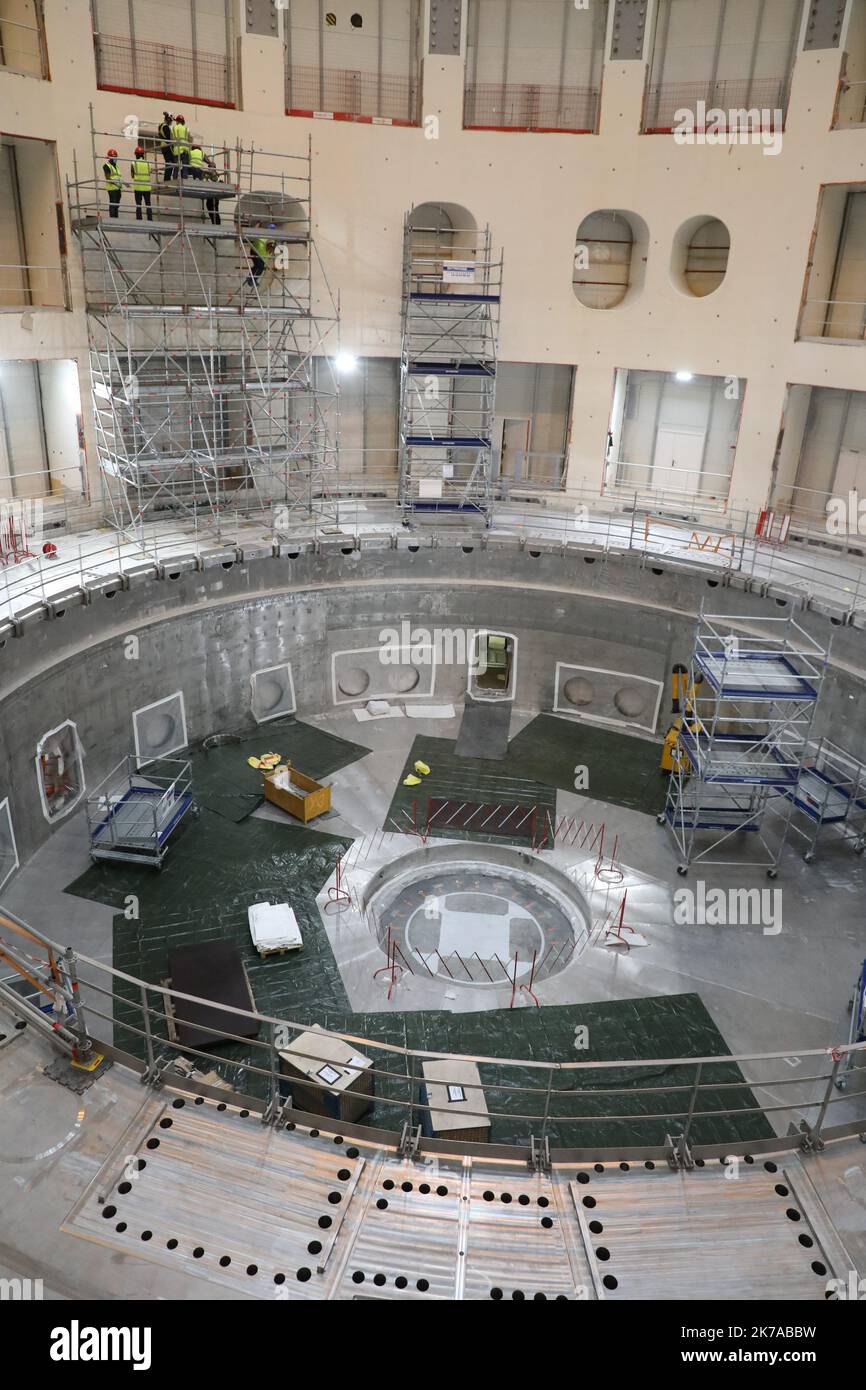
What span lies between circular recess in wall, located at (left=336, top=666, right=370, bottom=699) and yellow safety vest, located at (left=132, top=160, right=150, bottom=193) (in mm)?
9445

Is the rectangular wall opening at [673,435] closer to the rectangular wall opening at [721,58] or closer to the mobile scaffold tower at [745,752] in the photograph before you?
the rectangular wall opening at [721,58]

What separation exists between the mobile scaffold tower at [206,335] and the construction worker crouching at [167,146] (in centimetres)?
15

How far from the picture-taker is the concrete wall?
1465 centimetres

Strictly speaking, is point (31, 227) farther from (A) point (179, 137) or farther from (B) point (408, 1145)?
(B) point (408, 1145)

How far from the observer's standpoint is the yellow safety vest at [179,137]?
1659 cm

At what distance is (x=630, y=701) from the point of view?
18.9 metres

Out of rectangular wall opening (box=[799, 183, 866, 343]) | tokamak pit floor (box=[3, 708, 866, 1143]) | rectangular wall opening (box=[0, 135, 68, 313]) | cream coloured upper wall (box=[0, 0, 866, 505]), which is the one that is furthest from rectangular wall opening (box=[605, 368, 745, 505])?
rectangular wall opening (box=[0, 135, 68, 313])

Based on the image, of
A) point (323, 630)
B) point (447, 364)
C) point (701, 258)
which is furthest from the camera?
point (701, 258)

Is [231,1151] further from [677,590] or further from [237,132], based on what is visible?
[237,132]

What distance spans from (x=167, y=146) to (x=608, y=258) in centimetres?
1015

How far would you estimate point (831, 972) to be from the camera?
1266 cm

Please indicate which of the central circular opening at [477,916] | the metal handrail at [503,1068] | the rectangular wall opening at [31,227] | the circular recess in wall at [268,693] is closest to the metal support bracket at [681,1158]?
the metal handrail at [503,1068]

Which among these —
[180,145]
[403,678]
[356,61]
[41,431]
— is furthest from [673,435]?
[41,431]
